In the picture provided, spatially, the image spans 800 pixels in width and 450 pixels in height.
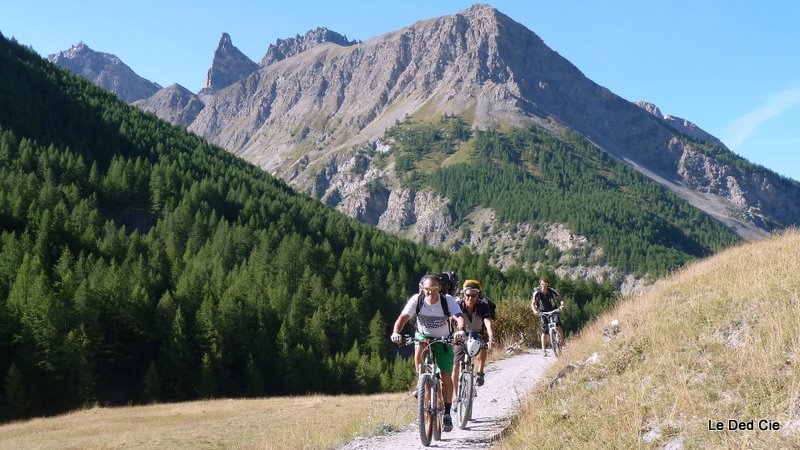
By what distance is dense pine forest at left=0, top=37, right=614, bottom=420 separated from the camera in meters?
55.9

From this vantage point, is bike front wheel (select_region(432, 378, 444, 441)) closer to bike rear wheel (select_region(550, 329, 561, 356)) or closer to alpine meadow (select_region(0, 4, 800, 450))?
alpine meadow (select_region(0, 4, 800, 450))

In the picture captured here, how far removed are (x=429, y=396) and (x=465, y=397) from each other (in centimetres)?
183

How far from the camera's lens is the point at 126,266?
76.8 metres

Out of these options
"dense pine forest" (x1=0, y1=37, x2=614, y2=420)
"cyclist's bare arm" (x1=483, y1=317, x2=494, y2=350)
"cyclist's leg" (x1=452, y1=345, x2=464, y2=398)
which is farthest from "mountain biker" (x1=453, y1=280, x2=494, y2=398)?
"dense pine forest" (x1=0, y1=37, x2=614, y2=420)

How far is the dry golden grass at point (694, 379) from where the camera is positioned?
7.16 m

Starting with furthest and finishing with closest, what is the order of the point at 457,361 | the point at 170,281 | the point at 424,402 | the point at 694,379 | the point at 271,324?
the point at 170,281 → the point at 271,324 → the point at 457,361 → the point at 424,402 → the point at 694,379

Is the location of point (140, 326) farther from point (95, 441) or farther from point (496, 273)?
point (496, 273)

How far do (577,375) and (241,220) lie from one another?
412ft

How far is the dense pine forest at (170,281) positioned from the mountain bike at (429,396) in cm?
3532

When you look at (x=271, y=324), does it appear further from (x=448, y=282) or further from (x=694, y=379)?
(x=694, y=379)

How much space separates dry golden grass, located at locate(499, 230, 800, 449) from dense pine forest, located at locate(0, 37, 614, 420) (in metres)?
33.7

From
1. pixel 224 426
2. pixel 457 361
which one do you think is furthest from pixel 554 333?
pixel 224 426

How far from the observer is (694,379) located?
27.9 ft

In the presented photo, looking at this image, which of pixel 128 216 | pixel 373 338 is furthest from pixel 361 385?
pixel 128 216
